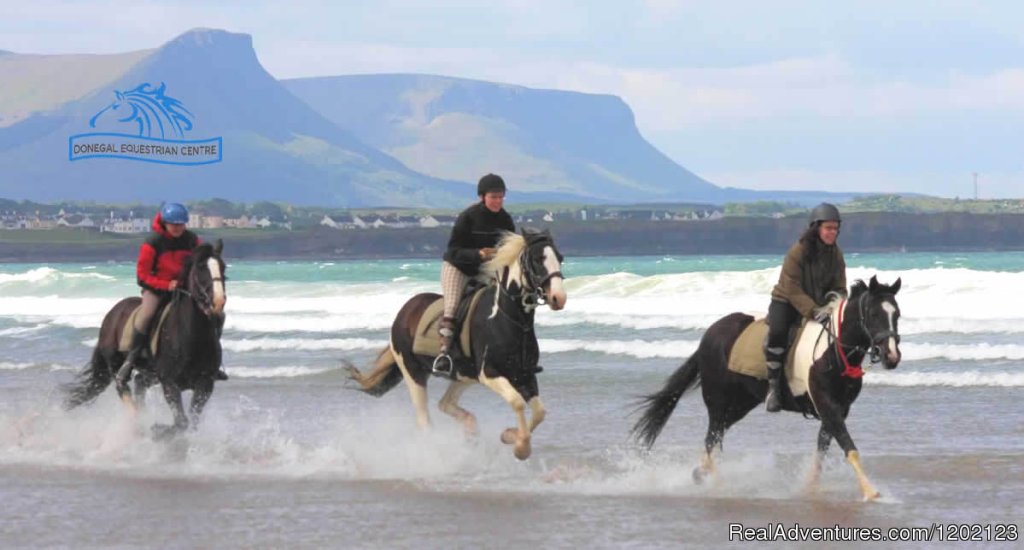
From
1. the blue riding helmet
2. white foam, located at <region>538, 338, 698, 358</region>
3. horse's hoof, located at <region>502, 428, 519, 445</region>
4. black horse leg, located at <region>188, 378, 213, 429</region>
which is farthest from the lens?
white foam, located at <region>538, 338, 698, 358</region>

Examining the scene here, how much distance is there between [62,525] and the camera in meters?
10.0

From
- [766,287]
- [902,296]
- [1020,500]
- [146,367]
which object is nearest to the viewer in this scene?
[1020,500]

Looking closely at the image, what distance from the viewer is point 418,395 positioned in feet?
44.5

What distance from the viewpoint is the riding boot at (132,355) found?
13.5m

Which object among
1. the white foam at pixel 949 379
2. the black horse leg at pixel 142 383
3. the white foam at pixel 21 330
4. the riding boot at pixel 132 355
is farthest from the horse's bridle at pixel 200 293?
the white foam at pixel 21 330

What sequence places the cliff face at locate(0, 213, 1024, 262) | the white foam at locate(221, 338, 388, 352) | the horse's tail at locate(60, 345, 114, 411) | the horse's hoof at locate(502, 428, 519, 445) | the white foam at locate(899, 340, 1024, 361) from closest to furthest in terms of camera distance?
the horse's hoof at locate(502, 428, 519, 445) < the horse's tail at locate(60, 345, 114, 411) < the white foam at locate(899, 340, 1024, 361) < the white foam at locate(221, 338, 388, 352) < the cliff face at locate(0, 213, 1024, 262)

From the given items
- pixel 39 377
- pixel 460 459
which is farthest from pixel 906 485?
pixel 39 377

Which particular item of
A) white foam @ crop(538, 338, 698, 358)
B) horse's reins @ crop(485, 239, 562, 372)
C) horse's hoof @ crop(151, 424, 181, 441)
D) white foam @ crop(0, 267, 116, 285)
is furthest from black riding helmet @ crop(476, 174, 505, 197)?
white foam @ crop(0, 267, 116, 285)

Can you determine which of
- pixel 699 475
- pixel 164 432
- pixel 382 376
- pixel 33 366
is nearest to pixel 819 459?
pixel 699 475

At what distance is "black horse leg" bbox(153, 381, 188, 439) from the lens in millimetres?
12938

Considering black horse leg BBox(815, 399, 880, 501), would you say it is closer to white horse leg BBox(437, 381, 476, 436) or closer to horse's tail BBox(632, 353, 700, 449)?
horse's tail BBox(632, 353, 700, 449)

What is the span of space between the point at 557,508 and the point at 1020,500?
2.99 m

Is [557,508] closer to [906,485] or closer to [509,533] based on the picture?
[509,533]

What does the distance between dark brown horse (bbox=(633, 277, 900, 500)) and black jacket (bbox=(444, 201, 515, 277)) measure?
177cm
